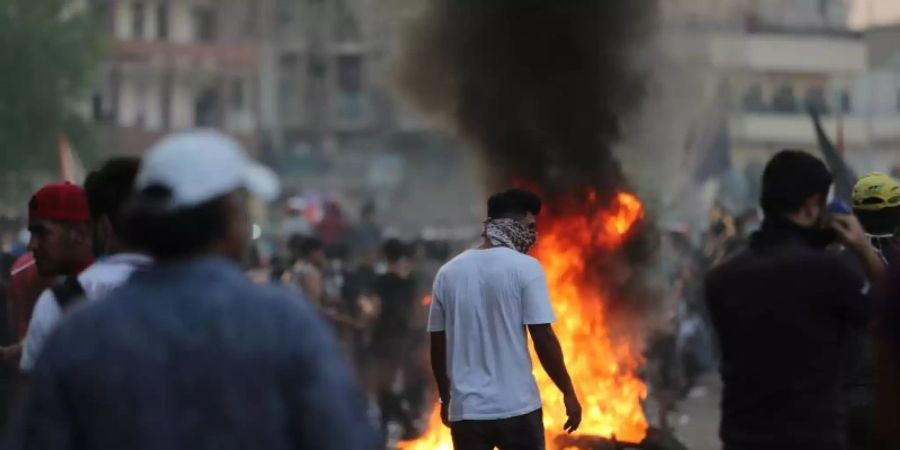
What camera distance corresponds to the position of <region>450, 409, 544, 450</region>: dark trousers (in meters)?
6.76

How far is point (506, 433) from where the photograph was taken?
6762 mm

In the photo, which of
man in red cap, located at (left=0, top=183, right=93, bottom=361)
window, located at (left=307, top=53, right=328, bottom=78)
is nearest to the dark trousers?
man in red cap, located at (left=0, top=183, right=93, bottom=361)

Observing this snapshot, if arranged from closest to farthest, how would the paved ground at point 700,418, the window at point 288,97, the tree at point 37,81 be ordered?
the paved ground at point 700,418, the tree at point 37,81, the window at point 288,97

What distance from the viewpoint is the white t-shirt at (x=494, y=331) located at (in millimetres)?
6766

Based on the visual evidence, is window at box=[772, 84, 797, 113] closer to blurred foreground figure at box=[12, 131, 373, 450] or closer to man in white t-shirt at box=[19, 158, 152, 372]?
man in white t-shirt at box=[19, 158, 152, 372]

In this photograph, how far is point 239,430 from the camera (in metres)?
3.03

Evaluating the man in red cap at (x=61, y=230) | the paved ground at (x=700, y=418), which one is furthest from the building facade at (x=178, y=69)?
the man in red cap at (x=61, y=230)

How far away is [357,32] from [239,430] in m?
57.9

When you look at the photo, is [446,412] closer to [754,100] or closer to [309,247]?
[309,247]

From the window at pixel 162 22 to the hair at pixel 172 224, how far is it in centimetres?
5482

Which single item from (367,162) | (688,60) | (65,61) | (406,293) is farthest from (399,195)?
(406,293)

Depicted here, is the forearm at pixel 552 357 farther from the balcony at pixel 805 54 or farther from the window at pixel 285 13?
the window at pixel 285 13

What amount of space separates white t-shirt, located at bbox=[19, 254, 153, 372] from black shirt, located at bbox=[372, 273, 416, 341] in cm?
858

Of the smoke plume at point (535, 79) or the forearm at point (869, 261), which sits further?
the smoke plume at point (535, 79)
